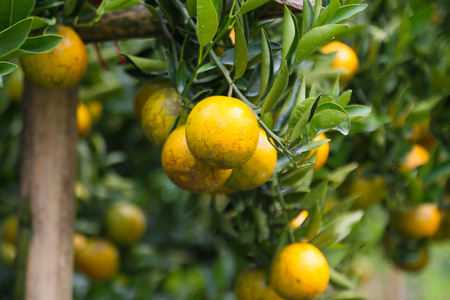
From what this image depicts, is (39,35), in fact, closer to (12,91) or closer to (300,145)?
(300,145)

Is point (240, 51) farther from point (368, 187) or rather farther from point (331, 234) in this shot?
point (368, 187)

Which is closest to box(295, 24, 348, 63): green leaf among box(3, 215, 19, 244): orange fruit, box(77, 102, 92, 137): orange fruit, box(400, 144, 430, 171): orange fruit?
box(400, 144, 430, 171): orange fruit

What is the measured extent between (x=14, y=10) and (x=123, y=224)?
78 cm

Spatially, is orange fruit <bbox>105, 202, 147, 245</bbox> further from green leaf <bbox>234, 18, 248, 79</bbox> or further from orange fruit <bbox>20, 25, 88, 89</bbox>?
green leaf <bbox>234, 18, 248, 79</bbox>

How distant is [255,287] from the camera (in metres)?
0.68

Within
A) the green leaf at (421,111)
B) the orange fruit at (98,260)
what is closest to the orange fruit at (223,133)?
the green leaf at (421,111)

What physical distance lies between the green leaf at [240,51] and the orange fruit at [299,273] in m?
0.24

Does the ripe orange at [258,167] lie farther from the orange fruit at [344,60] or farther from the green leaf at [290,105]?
the orange fruit at [344,60]

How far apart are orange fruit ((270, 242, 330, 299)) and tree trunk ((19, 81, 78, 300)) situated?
0.40 m

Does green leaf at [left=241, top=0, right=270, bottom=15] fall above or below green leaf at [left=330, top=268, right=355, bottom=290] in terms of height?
above

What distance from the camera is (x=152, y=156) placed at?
4.63 feet

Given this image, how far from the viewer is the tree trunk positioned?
0.79 metres

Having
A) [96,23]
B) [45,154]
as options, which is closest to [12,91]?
[45,154]

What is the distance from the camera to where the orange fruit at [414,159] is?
0.94m
